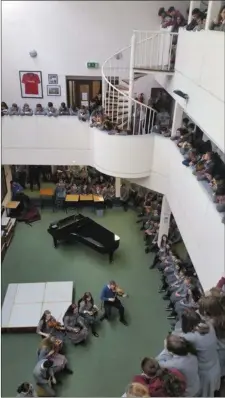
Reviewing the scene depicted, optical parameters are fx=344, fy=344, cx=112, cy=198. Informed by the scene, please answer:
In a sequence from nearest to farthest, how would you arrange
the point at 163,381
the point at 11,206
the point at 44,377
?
the point at 163,381 → the point at 44,377 → the point at 11,206

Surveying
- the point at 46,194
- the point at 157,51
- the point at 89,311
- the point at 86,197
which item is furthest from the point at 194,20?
the point at 46,194

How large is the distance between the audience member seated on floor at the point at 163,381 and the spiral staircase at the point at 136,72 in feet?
20.6

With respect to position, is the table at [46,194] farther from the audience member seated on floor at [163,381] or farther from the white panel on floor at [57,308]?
the audience member seated on floor at [163,381]

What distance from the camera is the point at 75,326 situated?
7.36 meters

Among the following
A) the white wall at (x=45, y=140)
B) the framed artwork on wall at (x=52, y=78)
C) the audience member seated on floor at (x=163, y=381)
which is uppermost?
the framed artwork on wall at (x=52, y=78)

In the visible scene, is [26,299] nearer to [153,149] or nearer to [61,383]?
[61,383]

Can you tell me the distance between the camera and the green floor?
662cm

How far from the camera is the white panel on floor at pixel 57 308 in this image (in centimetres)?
789

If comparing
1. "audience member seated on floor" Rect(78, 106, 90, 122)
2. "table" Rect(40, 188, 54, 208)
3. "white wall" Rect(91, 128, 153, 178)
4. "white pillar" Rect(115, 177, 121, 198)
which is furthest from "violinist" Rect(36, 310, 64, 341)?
"white pillar" Rect(115, 177, 121, 198)

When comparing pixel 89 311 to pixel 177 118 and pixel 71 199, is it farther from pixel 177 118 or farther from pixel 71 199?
pixel 71 199

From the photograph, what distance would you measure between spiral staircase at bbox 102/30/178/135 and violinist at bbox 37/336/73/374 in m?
5.13

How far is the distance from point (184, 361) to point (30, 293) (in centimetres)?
580

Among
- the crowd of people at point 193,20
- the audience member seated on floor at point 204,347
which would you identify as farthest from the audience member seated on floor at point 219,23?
the audience member seated on floor at point 204,347

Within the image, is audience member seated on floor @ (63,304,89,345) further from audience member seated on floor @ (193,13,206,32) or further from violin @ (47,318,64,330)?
audience member seated on floor @ (193,13,206,32)
